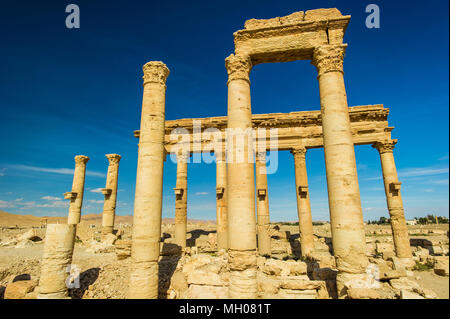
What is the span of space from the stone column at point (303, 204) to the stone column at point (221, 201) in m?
5.68

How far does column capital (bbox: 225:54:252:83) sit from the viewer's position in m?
10.7

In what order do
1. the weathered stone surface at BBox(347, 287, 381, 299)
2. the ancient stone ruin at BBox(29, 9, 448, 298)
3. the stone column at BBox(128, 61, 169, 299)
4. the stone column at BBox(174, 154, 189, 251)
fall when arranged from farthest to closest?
the stone column at BBox(174, 154, 189, 251) → the stone column at BBox(128, 61, 169, 299) → the ancient stone ruin at BBox(29, 9, 448, 298) → the weathered stone surface at BBox(347, 287, 381, 299)

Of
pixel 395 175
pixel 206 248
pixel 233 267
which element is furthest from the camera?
pixel 206 248

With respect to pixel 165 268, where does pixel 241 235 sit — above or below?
above

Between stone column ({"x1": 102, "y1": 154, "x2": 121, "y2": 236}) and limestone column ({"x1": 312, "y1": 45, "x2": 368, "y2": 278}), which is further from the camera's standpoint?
stone column ({"x1": 102, "y1": 154, "x2": 121, "y2": 236})

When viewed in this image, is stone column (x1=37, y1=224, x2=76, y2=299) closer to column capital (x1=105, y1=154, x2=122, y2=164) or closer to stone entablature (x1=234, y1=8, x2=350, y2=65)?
stone entablature (x1=234, y1=8, x2=350, y2=65)

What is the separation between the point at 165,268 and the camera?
12.5m

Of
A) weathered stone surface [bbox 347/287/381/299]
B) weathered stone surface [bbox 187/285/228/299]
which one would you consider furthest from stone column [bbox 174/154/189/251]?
weathered stone surface [bbox 347/287/381/299]

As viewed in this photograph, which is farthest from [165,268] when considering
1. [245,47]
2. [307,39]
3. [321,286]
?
[307,39]

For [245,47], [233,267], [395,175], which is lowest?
[233,267]

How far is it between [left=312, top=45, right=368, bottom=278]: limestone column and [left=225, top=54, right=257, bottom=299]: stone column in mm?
3018

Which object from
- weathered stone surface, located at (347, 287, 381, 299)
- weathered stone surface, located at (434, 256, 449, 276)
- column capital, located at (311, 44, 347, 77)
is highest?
column capital, located at (311, 44, 347, 77)

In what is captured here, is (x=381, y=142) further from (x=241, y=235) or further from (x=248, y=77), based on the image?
(x=241, y=235)
